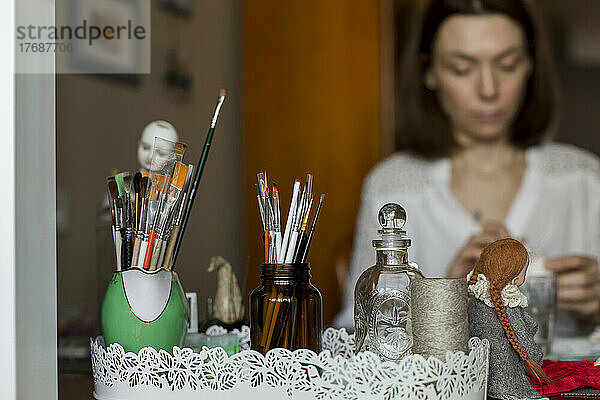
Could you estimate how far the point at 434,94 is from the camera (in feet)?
7.14

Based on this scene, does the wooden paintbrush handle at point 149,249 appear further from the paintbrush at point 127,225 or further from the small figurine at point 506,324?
the small figurine at point 506,324

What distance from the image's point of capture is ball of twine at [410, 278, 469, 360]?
0.72 metres

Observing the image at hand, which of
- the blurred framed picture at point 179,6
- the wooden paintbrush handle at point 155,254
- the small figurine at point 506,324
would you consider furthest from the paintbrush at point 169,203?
the blurred framed picture at point 179,6

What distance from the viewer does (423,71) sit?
218 cm

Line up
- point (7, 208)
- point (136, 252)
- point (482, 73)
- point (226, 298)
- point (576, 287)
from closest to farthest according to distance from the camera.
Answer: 1. point (7, 208)
2. point (136, 252)
3. point (226, 298)
4. point (576, 287)
5. point (482, 73)

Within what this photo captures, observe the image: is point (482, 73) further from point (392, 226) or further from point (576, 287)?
point (392, 226)

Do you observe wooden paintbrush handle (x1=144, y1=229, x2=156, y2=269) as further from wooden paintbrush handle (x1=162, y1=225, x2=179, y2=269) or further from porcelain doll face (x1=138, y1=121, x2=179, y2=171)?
porcelain doll face (x1=138, y1=121, x2=179, y2=171)

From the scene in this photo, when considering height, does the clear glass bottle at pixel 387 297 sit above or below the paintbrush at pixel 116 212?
below

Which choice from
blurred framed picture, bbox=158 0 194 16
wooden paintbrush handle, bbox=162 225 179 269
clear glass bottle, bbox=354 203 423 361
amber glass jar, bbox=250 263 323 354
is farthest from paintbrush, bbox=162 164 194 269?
blurred framed picture, bbox=158 0 194 16

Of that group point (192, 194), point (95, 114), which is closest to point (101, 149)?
point (95, 114)

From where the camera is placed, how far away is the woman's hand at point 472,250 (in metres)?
1.83

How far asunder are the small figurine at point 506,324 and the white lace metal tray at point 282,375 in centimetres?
3

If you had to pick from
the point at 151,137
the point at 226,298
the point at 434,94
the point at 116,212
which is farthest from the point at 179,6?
the point at 116,212

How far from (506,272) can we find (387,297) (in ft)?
0.40
